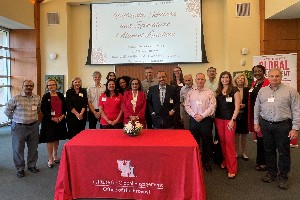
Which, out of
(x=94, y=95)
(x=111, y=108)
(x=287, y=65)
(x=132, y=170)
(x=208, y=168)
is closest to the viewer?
(x=132, y=170)

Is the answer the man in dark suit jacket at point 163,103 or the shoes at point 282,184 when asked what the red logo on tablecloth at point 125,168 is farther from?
the shoes at point 282,184

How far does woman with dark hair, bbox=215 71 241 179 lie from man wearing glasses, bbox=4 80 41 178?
260cm

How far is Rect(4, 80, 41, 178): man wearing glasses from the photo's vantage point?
3.65 meters

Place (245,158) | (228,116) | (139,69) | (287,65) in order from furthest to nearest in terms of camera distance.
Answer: (139,69) → (287,65) → (245,158) → (228,116)

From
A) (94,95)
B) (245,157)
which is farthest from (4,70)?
(245,157)

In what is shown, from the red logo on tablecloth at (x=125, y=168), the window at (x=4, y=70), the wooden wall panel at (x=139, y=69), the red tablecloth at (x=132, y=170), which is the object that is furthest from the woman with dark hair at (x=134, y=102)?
the window at (x=4, y=70)

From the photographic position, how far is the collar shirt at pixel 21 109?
143 inches

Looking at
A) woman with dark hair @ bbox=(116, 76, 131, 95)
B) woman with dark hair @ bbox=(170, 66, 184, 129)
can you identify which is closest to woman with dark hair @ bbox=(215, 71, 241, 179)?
woman with dark hair @ bbox=(170, 66, 184, 129)

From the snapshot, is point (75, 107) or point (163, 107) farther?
point (75, 107)

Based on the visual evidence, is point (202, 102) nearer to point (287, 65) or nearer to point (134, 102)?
point (134, 102)

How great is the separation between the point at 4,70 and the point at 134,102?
5983mm

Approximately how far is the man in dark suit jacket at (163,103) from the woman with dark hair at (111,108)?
20.2 inches

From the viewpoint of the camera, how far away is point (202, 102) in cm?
360

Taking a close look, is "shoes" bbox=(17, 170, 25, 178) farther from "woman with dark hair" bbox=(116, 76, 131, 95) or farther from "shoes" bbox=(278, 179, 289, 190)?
"shoes" bbox=(278, 179, 289, 190)
